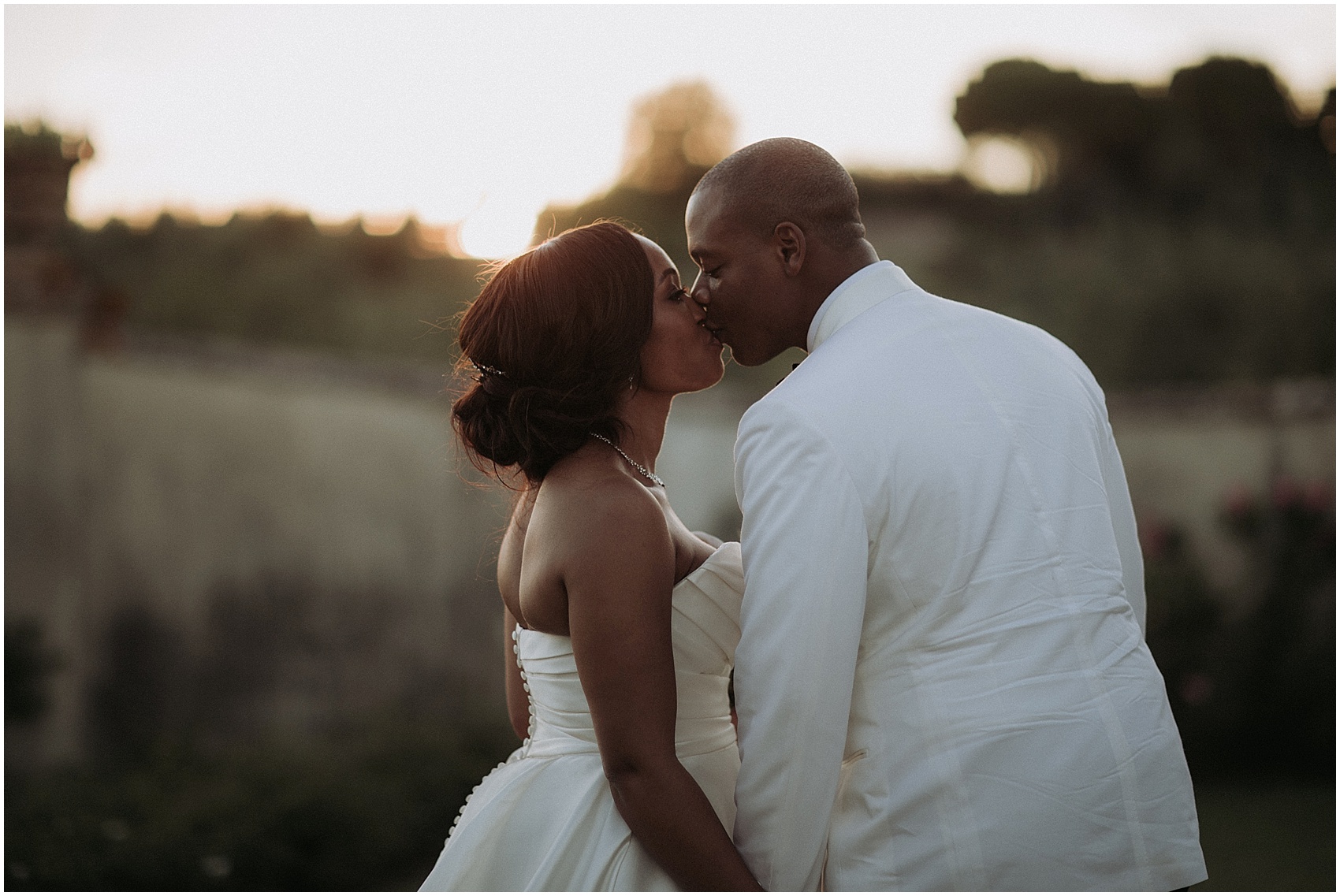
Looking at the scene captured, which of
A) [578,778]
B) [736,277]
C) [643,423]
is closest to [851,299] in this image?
[736,277]

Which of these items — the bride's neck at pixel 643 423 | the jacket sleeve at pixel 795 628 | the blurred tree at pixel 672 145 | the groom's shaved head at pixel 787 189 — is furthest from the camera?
the blurred tree at pixel 672 145

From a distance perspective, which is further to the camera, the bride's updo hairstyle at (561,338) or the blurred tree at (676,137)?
the blurred tree at (676,137)

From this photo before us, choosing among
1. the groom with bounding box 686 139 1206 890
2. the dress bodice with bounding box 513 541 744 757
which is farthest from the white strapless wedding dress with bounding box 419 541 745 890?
the groom with bounding box 686 139 1206 890

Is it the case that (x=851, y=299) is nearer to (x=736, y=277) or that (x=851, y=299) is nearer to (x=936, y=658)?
(x=736, y=277)

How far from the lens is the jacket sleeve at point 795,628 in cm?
171

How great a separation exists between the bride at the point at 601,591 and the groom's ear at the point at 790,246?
0.24 metres

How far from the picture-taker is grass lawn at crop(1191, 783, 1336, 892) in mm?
5078

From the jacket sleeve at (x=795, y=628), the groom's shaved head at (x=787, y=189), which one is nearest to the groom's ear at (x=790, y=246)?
the groom's shaved head at (x=787, y=189)

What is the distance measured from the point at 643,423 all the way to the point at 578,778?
2.28 ft

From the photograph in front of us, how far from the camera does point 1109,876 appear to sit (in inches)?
69.5

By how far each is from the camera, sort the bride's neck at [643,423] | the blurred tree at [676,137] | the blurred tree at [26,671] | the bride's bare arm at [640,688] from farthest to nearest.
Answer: the blurred tree at [676,137], the blurred tree at [26,671], the bride's neck at [643,423], the bride's bare arm at [640,688]

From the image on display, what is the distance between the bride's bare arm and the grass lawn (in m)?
3.72

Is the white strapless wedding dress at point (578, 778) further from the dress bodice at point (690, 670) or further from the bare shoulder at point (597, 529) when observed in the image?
the bare shoulder at point (597, 529)

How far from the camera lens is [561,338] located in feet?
6.88
